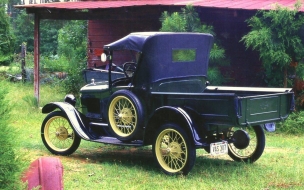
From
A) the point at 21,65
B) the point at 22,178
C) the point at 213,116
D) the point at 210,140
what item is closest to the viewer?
the point at 22,178

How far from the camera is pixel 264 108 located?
24.2 feet

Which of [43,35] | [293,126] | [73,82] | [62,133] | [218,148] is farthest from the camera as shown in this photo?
[43,35]

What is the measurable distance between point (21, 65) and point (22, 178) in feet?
54.3

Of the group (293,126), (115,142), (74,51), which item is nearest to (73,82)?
(74,51)

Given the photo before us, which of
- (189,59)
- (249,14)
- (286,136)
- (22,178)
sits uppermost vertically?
(249,14)

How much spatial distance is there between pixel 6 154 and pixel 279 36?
850 cm

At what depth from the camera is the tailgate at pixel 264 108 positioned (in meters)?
7.00

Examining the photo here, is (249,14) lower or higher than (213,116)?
higher

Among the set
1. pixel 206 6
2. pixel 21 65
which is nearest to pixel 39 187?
pixel 206 6

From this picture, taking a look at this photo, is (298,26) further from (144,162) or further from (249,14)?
(144,162)

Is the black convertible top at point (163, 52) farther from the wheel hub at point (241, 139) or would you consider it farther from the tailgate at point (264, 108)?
the tailgate at point (264, 108)

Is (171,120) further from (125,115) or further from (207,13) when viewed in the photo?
(207,13)

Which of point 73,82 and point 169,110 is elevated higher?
point 169,110

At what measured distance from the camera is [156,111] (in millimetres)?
7570
